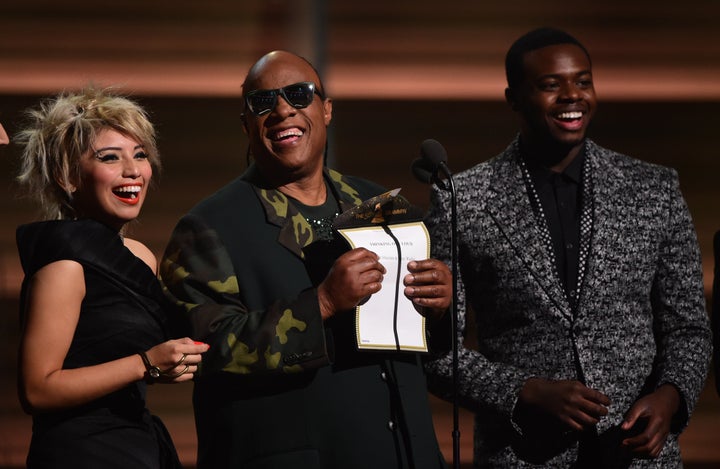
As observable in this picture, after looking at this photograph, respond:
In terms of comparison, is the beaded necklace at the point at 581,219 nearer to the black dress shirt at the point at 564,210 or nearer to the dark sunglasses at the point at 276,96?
the black dress shirt at the point at 564,210

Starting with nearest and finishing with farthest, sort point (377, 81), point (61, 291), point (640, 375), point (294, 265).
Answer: point (61, 291) < point (294, 265) < point (640, 375) < point (377, 81)

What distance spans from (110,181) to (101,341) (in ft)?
1.32

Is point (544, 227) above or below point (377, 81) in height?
below

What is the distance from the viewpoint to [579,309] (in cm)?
284

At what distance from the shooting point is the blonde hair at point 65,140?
100.0 inches

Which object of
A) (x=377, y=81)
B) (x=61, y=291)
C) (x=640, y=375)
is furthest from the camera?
(x=377, y=81)

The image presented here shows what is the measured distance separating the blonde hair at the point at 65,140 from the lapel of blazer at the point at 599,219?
125cm

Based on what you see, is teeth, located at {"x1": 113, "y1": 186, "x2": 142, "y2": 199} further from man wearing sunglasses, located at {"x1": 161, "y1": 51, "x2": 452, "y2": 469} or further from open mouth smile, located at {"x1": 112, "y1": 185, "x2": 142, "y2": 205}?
man wearing sunglasses, located at {"x1": 161, "y1": 51, "x2": 452, "y2": 469}

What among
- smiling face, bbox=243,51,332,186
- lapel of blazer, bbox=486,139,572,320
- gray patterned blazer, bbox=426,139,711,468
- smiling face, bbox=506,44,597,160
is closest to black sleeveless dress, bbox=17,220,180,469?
smiling face, bbox=243,51,332,186

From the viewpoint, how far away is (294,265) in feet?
8.64

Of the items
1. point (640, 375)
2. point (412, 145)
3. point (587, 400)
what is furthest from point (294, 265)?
point (412, 145)

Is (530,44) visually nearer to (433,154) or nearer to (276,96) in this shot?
(433,154)

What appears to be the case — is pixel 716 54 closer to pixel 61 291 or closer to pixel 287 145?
pixel 287 145

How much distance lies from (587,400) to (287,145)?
1.04 m
